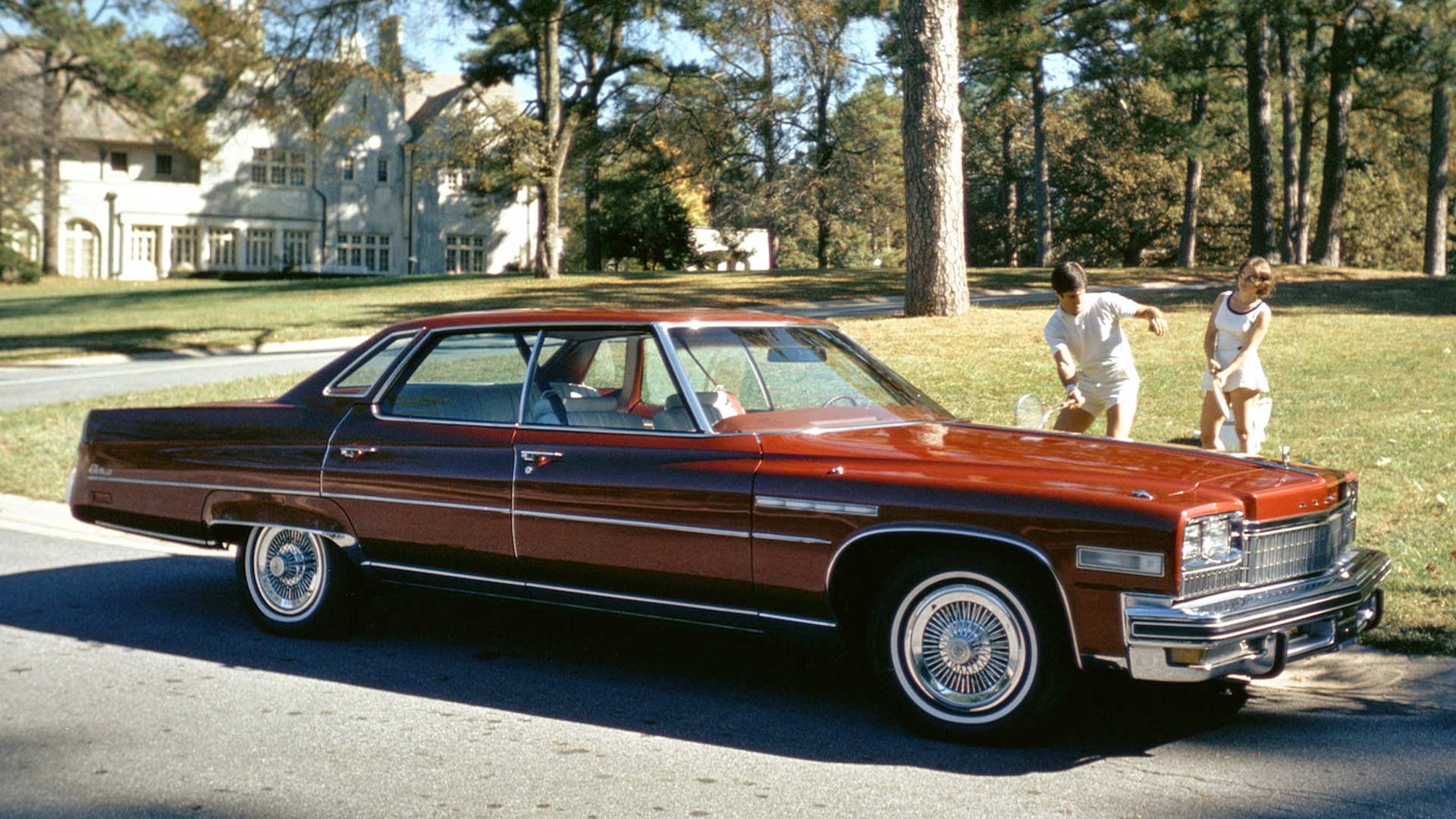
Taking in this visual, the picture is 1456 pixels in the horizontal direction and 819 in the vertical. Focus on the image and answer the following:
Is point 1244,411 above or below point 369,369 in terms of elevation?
below

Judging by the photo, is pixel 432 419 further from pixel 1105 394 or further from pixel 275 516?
pixel 1105 394

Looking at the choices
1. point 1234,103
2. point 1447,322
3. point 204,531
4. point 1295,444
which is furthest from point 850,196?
point 204,531

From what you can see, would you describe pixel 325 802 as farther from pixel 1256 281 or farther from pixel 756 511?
pixel 1256 281

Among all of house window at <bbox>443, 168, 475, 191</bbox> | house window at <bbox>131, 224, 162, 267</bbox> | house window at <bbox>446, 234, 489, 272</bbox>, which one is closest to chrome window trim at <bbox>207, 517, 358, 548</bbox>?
house window at <bbox>443, 168, 475, 191</bbox>

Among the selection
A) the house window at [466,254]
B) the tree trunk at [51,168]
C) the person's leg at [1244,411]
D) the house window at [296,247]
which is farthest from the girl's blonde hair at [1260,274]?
the house window at [466,254]

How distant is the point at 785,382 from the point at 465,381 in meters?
1.54

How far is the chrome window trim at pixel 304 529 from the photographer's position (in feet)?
20.8

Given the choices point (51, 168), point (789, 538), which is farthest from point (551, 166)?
point (789, 538)

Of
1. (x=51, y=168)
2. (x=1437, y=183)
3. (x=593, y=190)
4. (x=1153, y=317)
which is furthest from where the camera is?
(x=51, y=168)

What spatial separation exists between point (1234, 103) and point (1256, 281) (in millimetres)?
42479

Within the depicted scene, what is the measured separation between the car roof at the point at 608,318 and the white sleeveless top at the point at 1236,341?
3404mm

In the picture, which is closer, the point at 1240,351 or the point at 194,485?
the point at 194,485

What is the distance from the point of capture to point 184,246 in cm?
5984

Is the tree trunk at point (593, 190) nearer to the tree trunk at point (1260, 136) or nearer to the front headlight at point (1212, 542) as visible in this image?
the tree trunk at point (1260, 136)
